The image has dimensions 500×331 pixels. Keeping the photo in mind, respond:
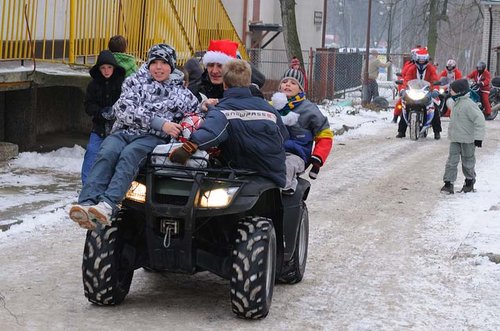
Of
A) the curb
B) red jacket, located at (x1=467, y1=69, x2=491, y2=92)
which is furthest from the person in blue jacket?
red jacket, located at (x1=467, y1=69, x2=491, y2=92)

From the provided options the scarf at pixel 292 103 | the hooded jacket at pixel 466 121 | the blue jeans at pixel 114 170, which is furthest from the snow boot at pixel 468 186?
the blue jeans at pixel 114 170

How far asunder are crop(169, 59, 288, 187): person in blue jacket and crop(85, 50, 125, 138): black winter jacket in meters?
3.76

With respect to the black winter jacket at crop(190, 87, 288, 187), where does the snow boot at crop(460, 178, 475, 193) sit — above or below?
below

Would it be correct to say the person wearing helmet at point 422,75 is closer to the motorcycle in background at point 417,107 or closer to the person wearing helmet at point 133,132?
the motorcycle in background at point 417,107

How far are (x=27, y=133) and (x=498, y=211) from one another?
673 centimetres

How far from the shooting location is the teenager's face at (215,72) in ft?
29.1

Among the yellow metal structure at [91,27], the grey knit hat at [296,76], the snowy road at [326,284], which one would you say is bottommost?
the snowy road at [326,284]

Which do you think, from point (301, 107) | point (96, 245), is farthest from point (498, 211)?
point (96, 245)

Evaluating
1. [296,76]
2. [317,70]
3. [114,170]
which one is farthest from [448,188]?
[317,70]

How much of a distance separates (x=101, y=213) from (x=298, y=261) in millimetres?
1992

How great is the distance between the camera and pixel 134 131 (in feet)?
23.5

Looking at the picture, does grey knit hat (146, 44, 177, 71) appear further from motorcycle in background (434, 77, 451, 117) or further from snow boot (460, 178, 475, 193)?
motorcycle in background (434, 77, 451, 117)

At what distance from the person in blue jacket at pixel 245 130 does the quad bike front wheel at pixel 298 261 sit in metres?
0.88

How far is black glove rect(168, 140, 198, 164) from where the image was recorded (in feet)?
22.0
